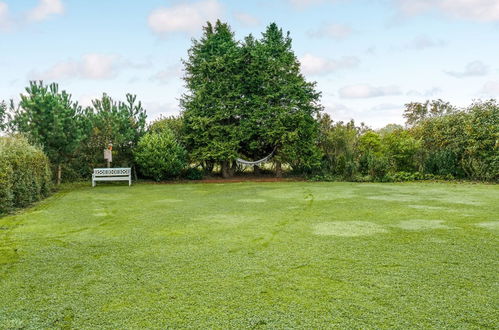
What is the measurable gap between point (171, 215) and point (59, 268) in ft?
10.8

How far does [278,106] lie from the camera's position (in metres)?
16.2

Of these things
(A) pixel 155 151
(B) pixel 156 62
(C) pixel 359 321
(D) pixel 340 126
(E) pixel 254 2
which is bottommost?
(C) pixel 359 321

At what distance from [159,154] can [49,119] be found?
3.96 meters

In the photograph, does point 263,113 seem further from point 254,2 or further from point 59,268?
point 59,268

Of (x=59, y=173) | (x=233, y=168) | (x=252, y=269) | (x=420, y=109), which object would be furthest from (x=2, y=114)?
(x=420, y=109)

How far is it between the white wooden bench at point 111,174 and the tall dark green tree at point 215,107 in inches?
125

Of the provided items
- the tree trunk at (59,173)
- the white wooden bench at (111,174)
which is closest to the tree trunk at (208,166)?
the white wooden bench at (111,174)

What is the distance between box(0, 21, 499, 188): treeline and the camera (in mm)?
14578

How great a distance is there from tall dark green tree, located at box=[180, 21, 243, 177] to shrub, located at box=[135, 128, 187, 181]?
143cm

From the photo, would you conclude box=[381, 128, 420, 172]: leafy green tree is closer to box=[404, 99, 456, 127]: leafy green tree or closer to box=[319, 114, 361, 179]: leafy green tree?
box=[319, 114, 361, 179]: leafy green tree

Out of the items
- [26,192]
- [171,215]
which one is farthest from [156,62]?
[171,215]

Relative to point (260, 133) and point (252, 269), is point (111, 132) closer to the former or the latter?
point (260, 133)

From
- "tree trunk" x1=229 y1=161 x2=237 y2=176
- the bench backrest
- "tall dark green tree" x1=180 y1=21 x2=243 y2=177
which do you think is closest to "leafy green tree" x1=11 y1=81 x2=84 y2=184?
the bench backrest

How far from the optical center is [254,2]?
12969mm
